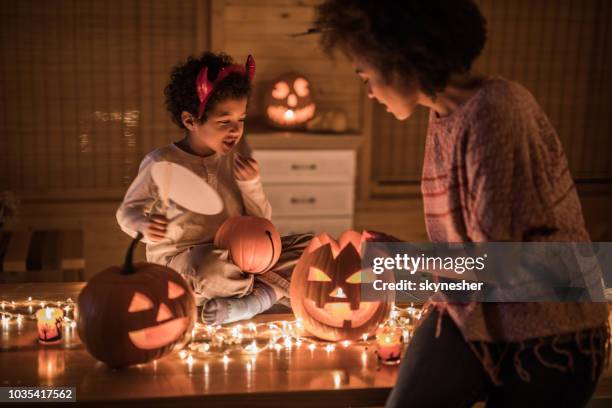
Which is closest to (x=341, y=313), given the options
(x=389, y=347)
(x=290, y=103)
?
(x=389, y=347)

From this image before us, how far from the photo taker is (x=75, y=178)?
3711 millimetres

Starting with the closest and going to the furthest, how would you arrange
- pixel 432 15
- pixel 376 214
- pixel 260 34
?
pixel 432 15, pixel 260 34, pixel 376 214

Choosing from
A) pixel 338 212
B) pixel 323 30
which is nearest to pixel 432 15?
pixel 323 30

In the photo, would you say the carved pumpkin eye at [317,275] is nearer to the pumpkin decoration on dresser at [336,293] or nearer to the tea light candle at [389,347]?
the pumpkin decoration on dresser at [336,293]

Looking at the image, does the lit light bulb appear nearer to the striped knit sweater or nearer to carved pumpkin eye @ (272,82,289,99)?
carved pumpkin eye @ (272,82,289,99)

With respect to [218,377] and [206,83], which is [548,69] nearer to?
[206,83]

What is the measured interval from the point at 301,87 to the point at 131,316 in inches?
82.7

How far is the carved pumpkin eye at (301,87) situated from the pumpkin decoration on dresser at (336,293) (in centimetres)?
179

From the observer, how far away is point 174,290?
5.25 ft

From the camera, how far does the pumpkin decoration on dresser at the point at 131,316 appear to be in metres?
1.52

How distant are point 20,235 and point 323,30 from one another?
7.79 ft

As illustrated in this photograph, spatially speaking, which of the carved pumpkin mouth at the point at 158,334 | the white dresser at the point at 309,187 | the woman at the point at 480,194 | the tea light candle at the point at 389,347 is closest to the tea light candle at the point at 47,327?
the carved pumpkin mouth at the point at 158,334

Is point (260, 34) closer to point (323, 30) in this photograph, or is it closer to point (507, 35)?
point (507, 35)

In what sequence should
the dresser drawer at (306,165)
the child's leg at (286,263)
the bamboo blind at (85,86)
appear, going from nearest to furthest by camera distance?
1. the child's leg at (286,263)
2. the dresser drawer at (306,165)
3. the bamboo blind at (85,86)
